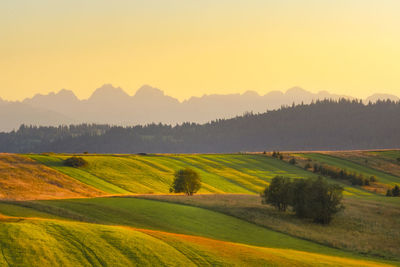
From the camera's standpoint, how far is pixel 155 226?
44.1 metres

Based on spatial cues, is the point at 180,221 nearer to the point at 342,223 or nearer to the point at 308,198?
the point at 308,198

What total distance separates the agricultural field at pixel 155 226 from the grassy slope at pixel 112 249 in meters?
0.06

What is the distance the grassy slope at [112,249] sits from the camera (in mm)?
28297

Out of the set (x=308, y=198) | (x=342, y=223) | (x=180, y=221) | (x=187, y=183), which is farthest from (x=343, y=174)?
(x=180, y=221)

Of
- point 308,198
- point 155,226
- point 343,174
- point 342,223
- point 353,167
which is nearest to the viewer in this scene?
point 155,226

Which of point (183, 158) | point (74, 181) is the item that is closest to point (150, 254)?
point (74, 181)

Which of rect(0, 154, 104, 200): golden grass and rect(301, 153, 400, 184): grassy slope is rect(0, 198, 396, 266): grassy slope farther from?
rect(301, 153, 400, 184): grassy slope

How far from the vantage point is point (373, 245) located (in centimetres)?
4950

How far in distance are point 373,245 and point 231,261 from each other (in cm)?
2392

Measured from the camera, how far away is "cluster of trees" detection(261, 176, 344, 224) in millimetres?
60844

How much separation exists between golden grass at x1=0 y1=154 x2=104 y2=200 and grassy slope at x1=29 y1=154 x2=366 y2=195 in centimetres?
354

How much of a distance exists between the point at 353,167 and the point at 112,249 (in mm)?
125922

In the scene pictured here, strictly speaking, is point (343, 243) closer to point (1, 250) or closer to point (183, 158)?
point (1, 250)

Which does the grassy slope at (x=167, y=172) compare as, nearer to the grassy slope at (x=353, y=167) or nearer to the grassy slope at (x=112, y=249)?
the grassy slope at (x=353, y=167)
